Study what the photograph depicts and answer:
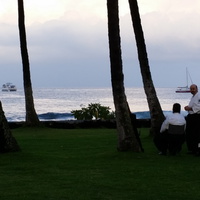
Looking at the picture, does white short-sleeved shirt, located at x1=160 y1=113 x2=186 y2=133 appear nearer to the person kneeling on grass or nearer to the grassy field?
the person kneeling on grass

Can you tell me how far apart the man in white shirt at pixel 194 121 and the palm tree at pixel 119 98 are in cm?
135

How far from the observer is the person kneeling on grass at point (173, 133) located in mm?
16141

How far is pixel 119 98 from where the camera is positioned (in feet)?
54.0

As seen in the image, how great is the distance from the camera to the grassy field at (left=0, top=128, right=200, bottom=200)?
10.8 meters

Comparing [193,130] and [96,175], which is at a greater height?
[193,130]

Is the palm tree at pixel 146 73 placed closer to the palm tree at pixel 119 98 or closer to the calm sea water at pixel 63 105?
the palm tree at pixel 119 98

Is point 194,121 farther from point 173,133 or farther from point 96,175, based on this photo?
point 96,175

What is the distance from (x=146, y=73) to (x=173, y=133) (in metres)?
6.10

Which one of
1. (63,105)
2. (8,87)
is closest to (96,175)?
(63,105)

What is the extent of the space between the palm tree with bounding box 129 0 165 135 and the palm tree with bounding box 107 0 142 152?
485cm

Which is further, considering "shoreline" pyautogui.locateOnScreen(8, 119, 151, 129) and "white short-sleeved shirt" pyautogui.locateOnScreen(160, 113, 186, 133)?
"shoreline" pyautogui.locateOnScreen(8, 119, 151, 129)

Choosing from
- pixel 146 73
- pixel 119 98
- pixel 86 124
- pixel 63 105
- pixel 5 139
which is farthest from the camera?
pixel 63 105

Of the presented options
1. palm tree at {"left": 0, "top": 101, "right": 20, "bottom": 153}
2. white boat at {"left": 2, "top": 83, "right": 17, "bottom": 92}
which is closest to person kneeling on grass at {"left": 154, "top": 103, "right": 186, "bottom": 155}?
palm tree at {"left": 0, "top": 101, "right": 20, "bottom": 153}

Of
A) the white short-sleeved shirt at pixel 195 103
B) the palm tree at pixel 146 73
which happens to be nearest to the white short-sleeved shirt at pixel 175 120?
the white short-sleeved shirt at pixel 195 103
